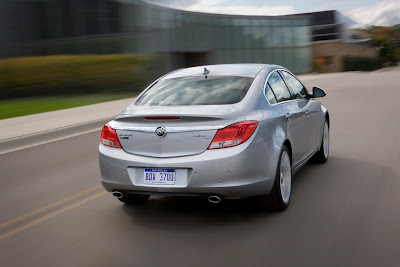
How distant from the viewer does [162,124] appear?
16.3 ft

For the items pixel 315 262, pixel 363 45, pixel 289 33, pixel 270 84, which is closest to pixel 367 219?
pixel 315 262

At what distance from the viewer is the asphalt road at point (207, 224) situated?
425 cm

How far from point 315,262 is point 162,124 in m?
1.86

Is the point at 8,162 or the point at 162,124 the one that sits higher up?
the point at 162,124

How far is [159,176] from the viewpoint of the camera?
16.1ft

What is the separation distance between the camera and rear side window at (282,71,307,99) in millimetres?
6677

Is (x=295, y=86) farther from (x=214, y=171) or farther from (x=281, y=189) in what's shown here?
(x=214, y=171)

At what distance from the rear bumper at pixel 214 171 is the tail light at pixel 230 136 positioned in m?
0.04

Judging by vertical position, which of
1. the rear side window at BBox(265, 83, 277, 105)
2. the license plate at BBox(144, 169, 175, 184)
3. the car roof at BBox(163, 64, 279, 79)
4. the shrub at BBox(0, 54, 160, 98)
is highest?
the car roof at BBox(163, 64, 279, 79)

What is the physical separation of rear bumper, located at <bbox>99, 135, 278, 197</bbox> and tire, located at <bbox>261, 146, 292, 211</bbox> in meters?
0.13

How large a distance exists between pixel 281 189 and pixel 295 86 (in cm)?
196

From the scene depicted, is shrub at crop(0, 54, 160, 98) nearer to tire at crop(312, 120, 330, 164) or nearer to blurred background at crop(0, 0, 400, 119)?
blurred background at crop(0, 0, 400, 119)

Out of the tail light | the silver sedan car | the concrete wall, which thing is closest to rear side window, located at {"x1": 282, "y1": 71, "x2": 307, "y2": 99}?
the silver sedan car

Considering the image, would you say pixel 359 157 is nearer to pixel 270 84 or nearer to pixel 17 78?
pixel 270 84
